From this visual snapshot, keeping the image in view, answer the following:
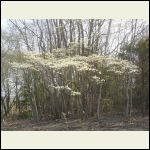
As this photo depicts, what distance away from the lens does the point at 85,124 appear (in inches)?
320

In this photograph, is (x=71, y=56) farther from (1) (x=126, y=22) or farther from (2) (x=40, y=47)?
(1) (x=126, y=22)

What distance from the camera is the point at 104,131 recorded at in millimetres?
8016

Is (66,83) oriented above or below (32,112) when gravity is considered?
above

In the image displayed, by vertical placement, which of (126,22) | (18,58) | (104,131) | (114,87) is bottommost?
(104,131)

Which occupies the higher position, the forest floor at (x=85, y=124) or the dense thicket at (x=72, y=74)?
the dense thicket at (x=72, y=74)

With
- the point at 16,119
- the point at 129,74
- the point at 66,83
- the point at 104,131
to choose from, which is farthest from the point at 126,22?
the point at 16,119

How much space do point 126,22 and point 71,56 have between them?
1.35 metres

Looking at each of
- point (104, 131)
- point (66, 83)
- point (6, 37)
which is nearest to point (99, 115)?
point (104, 131)

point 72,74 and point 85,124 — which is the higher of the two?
Result: point 72,74

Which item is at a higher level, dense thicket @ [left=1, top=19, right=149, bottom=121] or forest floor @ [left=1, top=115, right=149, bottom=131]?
dense thicket @ [left=1, top=19, right=149, bottom=121]

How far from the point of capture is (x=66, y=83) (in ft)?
27.1

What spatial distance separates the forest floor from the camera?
8.05 m

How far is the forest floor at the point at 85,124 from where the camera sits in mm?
8047

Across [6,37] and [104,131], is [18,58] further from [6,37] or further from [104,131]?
[104,131]
